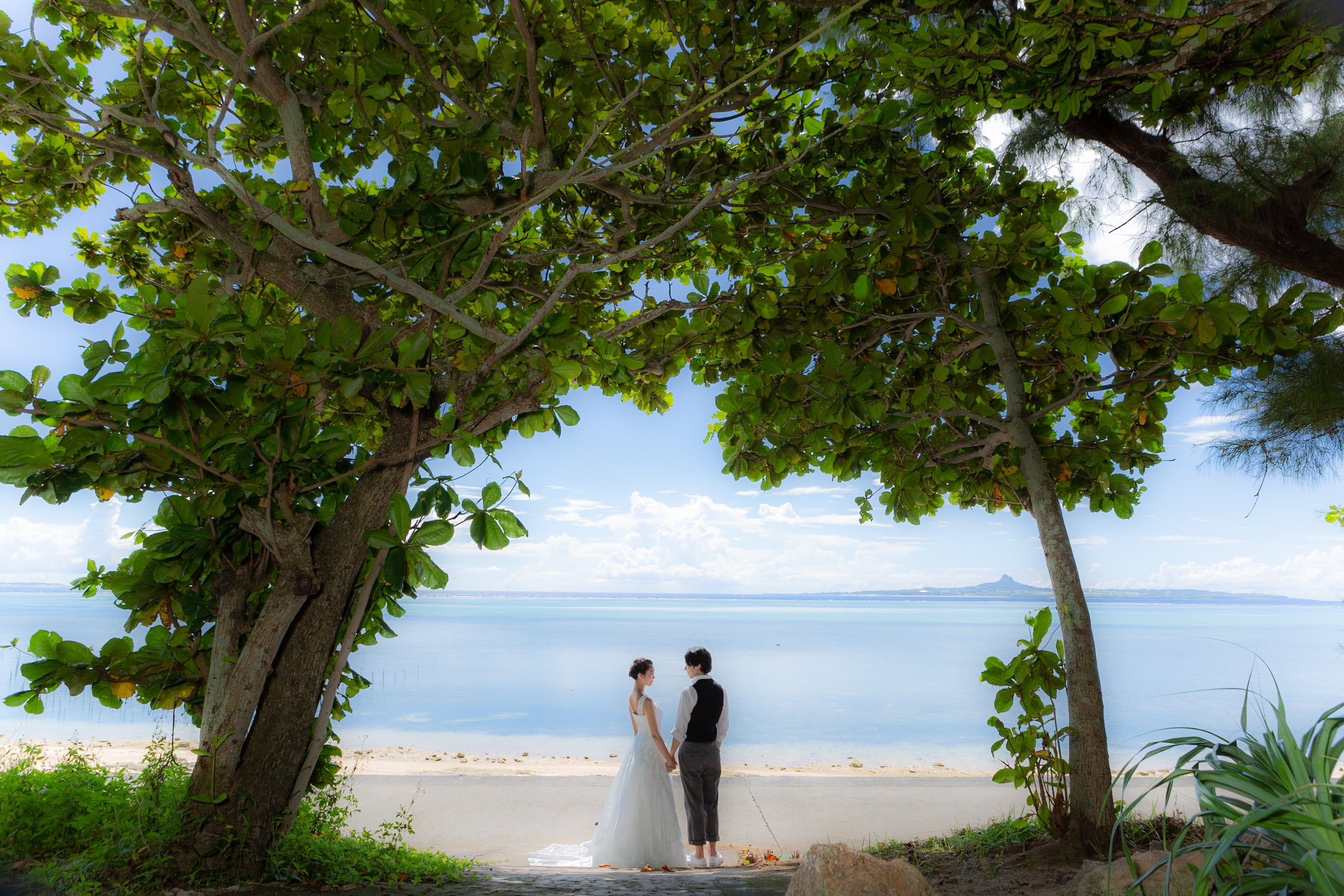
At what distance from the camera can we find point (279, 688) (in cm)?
276

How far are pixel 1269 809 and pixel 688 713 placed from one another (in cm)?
382

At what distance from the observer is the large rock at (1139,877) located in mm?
2088

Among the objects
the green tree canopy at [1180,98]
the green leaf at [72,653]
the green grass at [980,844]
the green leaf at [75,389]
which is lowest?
the green grass at [980,844]

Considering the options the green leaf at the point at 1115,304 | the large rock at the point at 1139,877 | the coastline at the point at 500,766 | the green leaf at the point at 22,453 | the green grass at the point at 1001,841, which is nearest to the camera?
the green leaf at the point at 22,453

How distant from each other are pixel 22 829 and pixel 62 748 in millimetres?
8713

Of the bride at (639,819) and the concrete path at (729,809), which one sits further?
the concrete path at (729,809)

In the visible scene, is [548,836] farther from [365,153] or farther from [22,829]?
[365,153]

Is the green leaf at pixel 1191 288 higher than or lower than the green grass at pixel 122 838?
higher

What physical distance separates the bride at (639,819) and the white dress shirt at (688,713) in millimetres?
153

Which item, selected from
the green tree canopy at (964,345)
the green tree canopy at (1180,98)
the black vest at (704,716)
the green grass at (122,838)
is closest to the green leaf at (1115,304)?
the green tree canopy at (964,345)

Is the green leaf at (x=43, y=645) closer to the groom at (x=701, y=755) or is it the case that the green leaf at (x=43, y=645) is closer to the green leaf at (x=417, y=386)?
the green leaf at (x=417, y=386)

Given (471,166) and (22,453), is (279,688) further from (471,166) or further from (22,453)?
(471,166)

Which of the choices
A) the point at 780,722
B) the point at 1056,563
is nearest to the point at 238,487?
the point at 1056,563

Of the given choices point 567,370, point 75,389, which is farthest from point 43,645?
point 567,370
